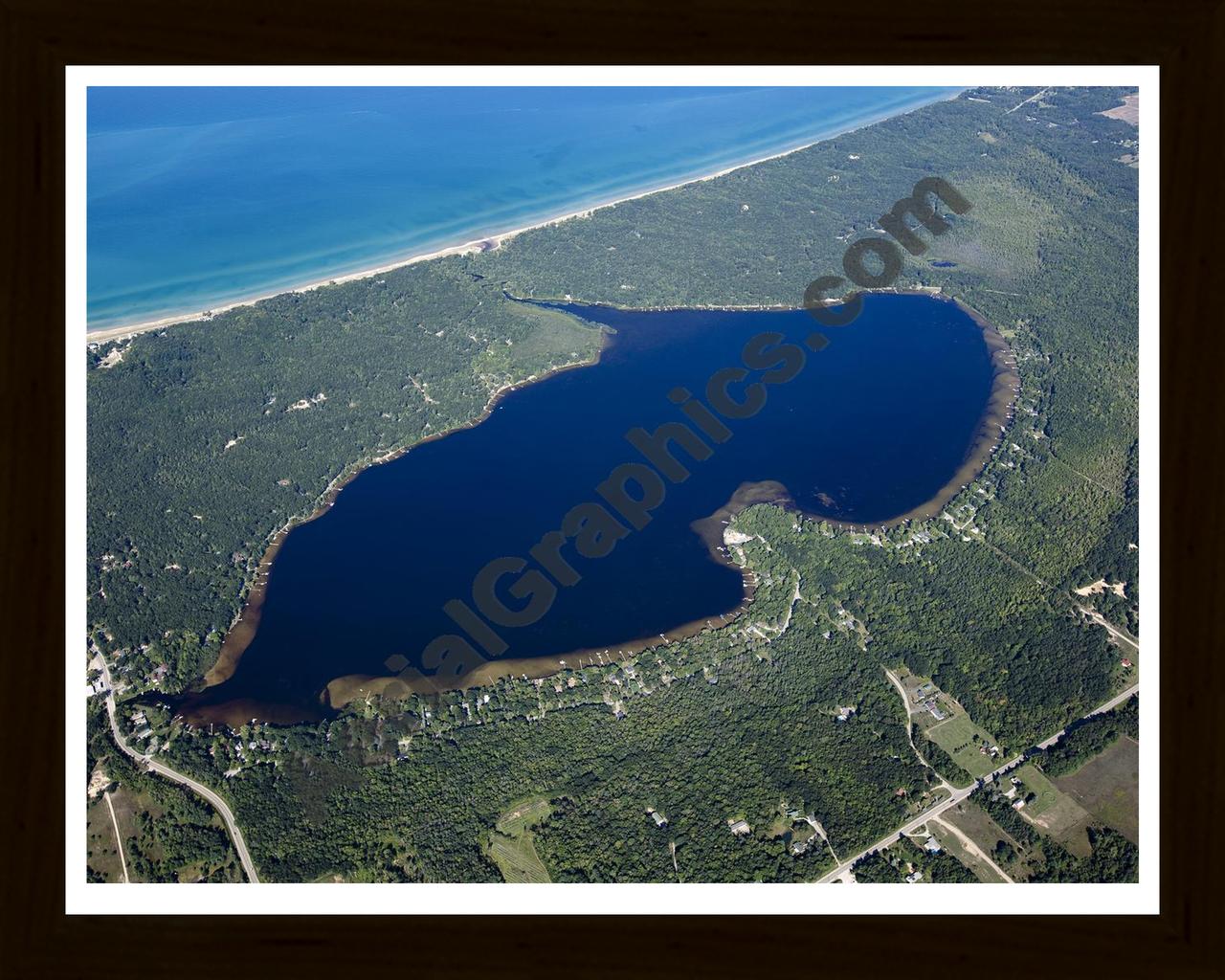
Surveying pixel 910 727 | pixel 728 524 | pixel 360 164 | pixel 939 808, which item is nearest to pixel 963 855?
pixel 939 808

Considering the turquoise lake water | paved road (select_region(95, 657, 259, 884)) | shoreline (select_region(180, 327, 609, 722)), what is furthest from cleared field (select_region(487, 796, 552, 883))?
the turquoise lake water

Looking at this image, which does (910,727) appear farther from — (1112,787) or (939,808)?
(1112,787)

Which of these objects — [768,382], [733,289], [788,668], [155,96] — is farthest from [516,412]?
[155,96]

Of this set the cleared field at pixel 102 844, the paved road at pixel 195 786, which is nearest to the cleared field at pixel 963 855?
the paved road at pixel 195 786

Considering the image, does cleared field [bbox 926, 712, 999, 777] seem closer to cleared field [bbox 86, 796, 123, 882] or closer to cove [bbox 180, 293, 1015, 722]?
cove [bbox 180, 293, 1015, 722]

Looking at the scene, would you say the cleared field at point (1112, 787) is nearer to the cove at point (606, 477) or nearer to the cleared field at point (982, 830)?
the cleared field at point (982, 830)
